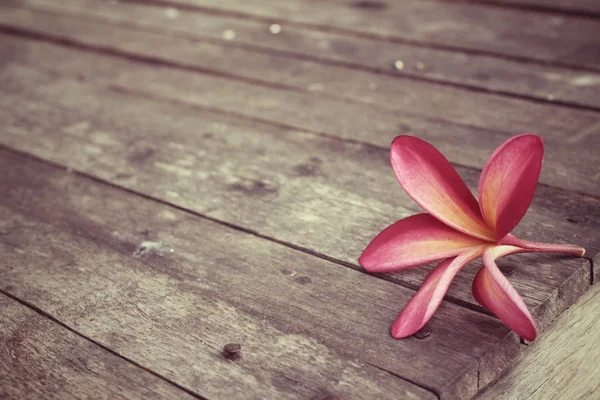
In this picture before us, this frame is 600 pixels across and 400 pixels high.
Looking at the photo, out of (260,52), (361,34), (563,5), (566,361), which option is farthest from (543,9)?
(566,361)

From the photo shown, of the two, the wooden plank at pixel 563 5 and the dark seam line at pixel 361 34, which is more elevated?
the wooden plank at pixel 563 5

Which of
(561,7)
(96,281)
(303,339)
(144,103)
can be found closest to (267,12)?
(144,103)

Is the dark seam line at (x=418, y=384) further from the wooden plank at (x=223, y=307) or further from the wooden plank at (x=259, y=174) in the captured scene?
the wooden plank at (x=259, y=174)

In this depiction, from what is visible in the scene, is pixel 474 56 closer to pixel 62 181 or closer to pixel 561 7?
pixel 561 7

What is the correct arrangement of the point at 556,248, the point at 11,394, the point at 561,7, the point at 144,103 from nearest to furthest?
the point at 11,394
the point at 556,248
the point at 144,103
the point at 561,7

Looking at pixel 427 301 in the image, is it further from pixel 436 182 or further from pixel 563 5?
pixel 563 5

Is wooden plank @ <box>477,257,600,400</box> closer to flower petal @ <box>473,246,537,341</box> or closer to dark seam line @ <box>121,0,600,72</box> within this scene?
flower petal @ <box>473,246,537,341</box>

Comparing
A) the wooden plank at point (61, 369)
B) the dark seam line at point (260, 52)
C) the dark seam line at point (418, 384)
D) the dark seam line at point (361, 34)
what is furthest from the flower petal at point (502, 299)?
the dark seam line at point (361, 34)

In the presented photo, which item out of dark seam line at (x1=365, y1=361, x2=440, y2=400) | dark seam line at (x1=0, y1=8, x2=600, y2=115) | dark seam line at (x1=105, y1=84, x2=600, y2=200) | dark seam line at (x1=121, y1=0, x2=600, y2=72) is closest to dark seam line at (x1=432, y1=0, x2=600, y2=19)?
dark seam line at (x1=121, y1=0, x2=600, y2=72)
